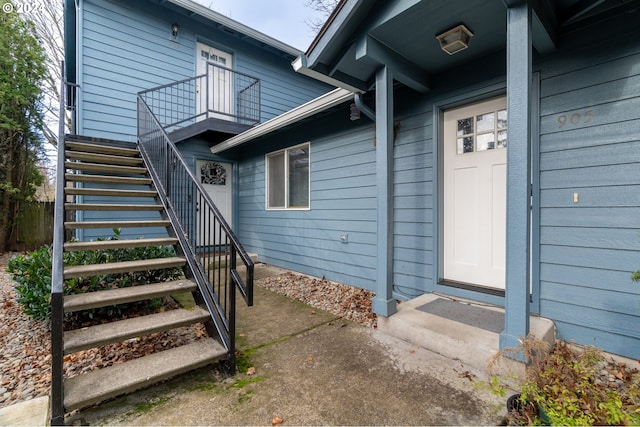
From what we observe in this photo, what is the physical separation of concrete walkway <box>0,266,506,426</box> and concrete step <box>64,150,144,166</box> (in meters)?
3.06

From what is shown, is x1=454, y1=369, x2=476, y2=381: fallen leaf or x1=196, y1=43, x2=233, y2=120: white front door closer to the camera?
x1=454, y1=369, x2=476, y2=381: fallen leaf

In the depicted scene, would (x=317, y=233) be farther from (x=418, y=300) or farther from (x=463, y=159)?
(x=463, y=159)

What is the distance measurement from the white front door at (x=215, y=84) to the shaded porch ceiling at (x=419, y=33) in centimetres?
399

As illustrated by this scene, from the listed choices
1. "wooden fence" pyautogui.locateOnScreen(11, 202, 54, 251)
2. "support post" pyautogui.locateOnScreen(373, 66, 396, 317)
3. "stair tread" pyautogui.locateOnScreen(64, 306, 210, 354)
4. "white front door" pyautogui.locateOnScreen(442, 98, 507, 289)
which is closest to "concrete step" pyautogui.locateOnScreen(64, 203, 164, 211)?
"stair tread" pyautogui.locateOnScreen(64, 306, 210, 354)

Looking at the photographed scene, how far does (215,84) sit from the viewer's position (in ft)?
22.0

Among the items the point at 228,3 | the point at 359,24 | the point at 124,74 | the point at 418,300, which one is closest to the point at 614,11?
the point at 359,24

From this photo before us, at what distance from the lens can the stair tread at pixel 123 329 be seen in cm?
189

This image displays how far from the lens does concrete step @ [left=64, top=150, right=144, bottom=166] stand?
152 inches

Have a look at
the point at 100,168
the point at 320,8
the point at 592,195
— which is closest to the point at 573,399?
the point at 592,195

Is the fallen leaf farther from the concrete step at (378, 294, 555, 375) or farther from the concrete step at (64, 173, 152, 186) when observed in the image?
the concrete step at (64, 173, 152, 186)

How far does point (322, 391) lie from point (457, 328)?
49.1 inches

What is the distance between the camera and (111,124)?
5.49 m

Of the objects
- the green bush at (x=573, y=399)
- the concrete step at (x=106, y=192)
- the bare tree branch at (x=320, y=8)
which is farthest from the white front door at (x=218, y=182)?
the green bush at (x=573, y=399)

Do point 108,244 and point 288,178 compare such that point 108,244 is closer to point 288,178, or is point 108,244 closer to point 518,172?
point 288,178
